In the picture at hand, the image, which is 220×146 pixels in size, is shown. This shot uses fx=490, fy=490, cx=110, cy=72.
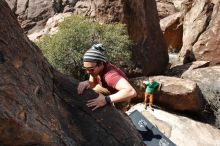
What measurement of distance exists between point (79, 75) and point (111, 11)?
94.9 inches

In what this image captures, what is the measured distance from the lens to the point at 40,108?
4262 millimetres

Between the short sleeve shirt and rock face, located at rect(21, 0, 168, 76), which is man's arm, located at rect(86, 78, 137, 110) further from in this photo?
rock face, located at rect(21, 0, 168, 76)

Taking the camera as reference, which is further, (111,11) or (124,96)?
(111,11)

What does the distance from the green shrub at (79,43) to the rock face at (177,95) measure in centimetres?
142

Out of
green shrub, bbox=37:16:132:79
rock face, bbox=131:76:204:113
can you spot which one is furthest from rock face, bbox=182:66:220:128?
green shrub, bbox=37:16:132:79

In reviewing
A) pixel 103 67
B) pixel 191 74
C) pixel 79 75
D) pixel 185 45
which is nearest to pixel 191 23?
pixel 185 45

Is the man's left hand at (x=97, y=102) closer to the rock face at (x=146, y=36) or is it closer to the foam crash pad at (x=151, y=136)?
the foam crash pad at (x=151, y=136)

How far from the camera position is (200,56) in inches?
709

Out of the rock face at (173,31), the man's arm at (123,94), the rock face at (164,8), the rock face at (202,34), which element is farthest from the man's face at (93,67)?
the rock face at (164,8)

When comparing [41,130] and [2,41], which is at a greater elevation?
[2,41]

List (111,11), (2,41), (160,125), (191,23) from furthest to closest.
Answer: (191,23) < (111,11) < (160,125) < (2,41)

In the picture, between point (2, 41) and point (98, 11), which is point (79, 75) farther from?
point (2, 41)

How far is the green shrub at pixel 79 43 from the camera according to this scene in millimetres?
14211

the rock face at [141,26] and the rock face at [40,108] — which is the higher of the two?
the rock face at [40,108]
